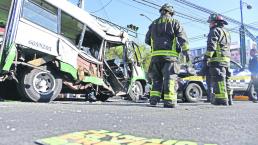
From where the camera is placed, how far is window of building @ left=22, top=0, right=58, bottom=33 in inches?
310

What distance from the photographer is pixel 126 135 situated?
3.57 metres

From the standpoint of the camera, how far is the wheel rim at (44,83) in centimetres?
809

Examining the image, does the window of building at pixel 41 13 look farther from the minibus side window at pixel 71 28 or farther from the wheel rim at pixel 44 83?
the wheel rim at pixel 44 83

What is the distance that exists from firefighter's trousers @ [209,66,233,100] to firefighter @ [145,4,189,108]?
108cm

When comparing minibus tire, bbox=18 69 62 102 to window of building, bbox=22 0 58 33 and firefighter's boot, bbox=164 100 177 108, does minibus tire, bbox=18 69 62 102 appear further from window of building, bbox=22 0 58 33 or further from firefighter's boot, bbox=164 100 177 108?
firefighter's boot, bbox=164 100 177 108

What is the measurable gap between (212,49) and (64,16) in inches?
129

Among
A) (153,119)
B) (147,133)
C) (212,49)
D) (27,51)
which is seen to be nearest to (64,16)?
(27,51)

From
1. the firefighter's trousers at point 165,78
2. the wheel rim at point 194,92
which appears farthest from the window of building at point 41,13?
the wheel rim at point 194,92

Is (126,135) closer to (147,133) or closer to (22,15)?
(147,133)

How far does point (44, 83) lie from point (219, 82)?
11.9 ft

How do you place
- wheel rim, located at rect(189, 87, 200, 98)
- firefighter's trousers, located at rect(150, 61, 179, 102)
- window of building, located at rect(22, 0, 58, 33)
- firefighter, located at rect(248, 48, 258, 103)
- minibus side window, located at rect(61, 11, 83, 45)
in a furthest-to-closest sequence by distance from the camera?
firefighter, located at rect(248, 48, 258, 103) < wheel rim, located at rect(189, 87, 200, 98) < minibus side window, located at rect(61, 11, 83, 45) < window of building, located at rect(22, 0, 58, 33) < firefighter's trousers, located at rect(150, 61, 179, 102)

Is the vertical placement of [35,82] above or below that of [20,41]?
below

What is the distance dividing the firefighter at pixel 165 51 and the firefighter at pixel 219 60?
3.50 feet

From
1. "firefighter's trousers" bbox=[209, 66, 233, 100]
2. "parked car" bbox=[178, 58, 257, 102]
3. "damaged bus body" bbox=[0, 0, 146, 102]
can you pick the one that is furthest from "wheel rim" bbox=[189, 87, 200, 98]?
"firefighter's trousers" bbox=[209, 66, 233, 100]
